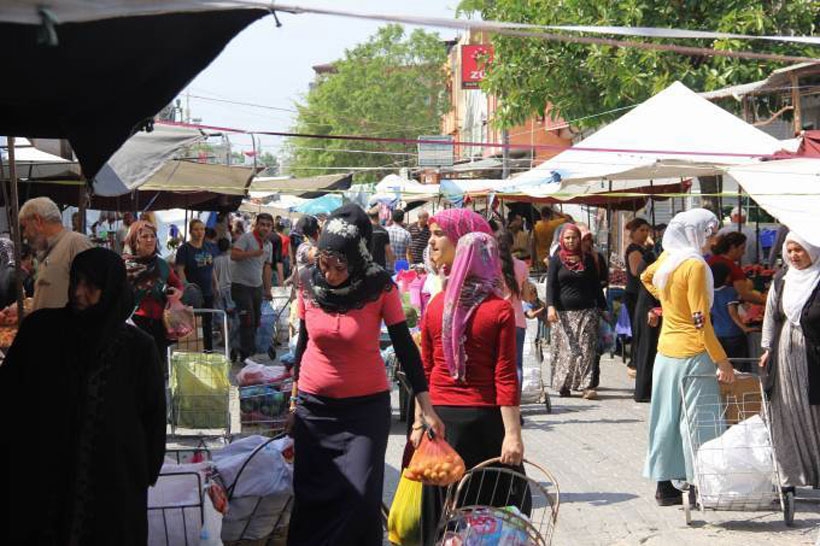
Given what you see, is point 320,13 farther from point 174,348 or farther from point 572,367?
point 572,367

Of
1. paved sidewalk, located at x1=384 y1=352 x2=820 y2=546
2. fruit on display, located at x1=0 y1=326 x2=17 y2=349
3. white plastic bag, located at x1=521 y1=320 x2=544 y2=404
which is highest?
fruit on display, located at x1=0 y1=326 x2=17 y2=349

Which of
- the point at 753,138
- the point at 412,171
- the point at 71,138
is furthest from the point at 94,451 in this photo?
the point at 412,171

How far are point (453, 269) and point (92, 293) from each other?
1.86m

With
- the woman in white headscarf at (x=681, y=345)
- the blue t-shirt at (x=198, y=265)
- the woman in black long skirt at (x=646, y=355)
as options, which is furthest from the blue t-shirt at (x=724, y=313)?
the blue t-shirt at (x=198, y=265)

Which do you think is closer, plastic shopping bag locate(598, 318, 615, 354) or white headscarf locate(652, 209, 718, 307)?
white headscarf locate(652, 209, 718, 307)

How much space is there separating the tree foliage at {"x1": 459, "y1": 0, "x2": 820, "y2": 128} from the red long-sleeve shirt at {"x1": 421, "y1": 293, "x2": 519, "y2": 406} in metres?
13.4

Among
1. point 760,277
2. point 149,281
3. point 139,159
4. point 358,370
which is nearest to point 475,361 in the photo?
point 358,370

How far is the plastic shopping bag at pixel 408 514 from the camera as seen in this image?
605 cm

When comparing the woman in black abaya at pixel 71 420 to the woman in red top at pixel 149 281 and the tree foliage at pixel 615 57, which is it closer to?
the woman in red top at pixel 149 281

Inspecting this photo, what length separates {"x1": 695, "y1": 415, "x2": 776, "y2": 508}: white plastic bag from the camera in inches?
309

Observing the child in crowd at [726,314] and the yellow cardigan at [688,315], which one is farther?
the child in crowd at [726,314]

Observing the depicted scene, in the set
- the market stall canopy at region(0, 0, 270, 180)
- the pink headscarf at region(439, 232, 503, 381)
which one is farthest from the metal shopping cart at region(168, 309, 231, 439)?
the market stall canopy at region(0, 0, 270, 180)

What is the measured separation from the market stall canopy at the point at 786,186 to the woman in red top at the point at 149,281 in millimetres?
4540

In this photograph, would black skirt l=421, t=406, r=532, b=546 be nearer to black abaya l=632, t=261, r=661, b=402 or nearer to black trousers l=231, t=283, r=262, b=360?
black abaya l=632, t=261, r=661, b=402
